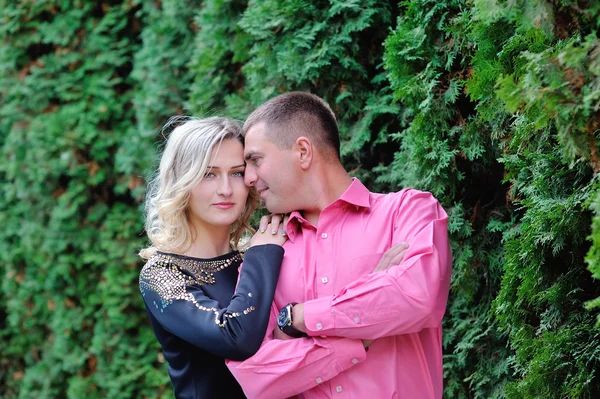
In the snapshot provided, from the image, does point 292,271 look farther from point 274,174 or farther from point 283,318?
point 274,174

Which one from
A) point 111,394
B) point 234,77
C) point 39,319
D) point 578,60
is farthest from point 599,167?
point 39,319

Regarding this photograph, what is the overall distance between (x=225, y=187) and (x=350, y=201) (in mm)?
572

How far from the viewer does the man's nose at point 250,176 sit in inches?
116

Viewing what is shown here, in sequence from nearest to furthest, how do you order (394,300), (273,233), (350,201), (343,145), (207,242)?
1. (394,300)
2. (350,201)
3. (273,233)
4. (207,242)
5. (343,145)

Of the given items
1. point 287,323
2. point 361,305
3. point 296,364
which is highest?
point 361,305

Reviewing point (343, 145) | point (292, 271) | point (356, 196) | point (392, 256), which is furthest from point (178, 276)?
point (343, 145)

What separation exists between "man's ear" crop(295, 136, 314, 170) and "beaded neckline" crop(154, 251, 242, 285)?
624 mm

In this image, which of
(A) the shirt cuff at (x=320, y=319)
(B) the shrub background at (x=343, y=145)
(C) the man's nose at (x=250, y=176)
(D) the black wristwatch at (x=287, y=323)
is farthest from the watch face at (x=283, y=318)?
(B) the shrub background at (x=343, y=145)

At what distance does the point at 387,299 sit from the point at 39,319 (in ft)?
17.0

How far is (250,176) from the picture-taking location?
2.97 meters

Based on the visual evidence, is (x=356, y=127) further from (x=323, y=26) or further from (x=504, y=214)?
(x=504, y=214)

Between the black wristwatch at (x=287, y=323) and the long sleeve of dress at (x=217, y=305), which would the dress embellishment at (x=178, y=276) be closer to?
the long sleeve of dress at (x=217, y=305)

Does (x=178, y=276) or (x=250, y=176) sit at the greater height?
(x=250, y=176)

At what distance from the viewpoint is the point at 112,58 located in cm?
624
